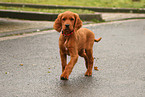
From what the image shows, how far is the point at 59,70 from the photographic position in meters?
5.48

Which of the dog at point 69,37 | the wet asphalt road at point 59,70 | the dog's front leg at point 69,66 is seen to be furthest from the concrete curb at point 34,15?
the dog's front leg at point 69,66

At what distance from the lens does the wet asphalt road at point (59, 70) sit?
4352mm

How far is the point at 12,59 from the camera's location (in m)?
6.30

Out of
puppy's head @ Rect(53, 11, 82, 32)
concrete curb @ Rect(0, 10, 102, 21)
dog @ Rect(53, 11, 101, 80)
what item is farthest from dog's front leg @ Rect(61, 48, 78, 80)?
concrete curb @ Rect(0, 10, 102, 21)

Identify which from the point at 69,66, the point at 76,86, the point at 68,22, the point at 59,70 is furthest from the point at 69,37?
the point at 59,70

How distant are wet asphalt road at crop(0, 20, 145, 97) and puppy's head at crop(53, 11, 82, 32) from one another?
0.86m

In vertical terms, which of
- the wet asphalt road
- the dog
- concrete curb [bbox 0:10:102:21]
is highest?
the dog

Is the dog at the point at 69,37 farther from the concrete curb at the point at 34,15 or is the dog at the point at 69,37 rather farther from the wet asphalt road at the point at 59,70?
the concrete curb at the point at 34,15

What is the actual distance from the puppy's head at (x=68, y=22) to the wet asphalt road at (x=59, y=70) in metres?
0.86

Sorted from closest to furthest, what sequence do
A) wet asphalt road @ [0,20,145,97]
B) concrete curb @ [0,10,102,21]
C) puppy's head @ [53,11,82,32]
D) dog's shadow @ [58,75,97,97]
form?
dog's shadow @ [58,75,97,97]
wet asphalt road @ [0,20,145,97]
puppy's head @ [53,11,82,32]
concrete curb @ [0,10,102,21]

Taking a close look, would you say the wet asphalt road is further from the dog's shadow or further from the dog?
the dog

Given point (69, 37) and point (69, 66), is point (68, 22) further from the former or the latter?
point (69, 66)

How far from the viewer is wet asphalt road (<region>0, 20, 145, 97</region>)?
435 centimetres

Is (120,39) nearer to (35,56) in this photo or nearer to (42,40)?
(42,40)
